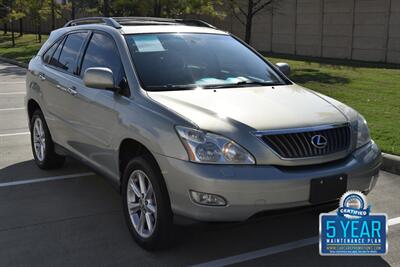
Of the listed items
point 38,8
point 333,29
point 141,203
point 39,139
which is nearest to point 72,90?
point 39,139

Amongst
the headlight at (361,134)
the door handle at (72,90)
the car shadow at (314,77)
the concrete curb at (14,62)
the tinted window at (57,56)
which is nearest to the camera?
the headlight at (361,134)

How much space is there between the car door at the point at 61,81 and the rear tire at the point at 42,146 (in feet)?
0.68

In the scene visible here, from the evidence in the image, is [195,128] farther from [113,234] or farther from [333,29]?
[333,29]

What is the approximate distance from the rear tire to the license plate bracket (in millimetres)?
3499

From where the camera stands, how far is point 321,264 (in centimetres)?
390

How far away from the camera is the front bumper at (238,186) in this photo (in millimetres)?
3521

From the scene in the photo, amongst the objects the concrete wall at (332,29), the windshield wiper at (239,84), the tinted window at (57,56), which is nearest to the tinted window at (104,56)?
the windshield wiper at (239,84)

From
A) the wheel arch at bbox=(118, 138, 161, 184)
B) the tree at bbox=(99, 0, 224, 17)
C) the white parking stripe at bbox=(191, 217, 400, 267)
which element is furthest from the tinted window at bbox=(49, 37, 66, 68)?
the tree at bbox=(99, 0, 224, 17)

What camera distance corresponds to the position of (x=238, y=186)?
3516 millimetres

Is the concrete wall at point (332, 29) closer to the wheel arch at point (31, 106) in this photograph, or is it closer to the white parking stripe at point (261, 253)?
Answer: the wheel arch at point (31, 106)

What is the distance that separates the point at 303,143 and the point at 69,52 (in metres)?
3.12

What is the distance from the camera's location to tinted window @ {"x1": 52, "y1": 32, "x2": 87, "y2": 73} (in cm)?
557

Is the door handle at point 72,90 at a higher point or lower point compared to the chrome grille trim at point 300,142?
higher

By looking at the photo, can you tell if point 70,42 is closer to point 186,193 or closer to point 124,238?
point 124,238
